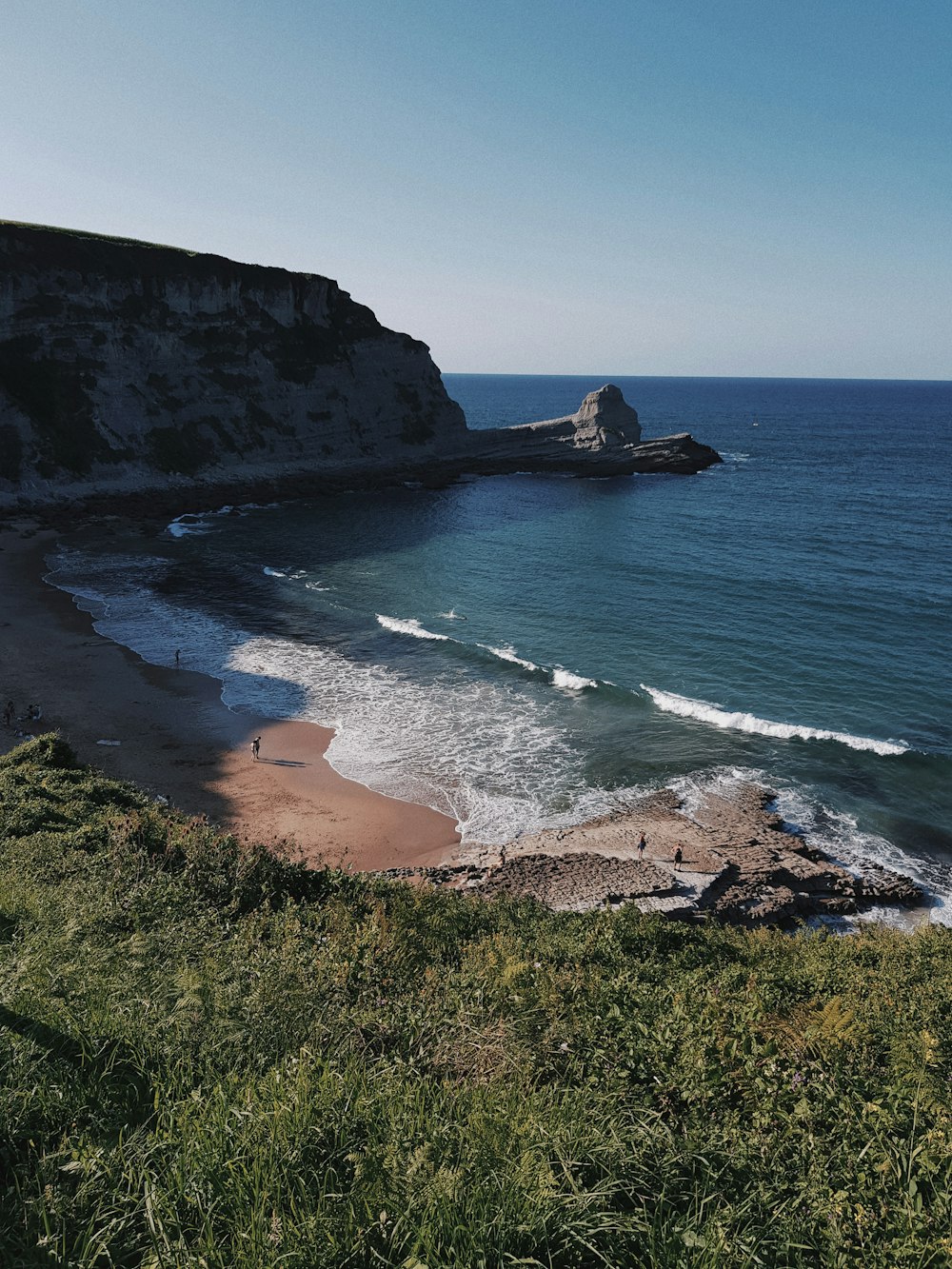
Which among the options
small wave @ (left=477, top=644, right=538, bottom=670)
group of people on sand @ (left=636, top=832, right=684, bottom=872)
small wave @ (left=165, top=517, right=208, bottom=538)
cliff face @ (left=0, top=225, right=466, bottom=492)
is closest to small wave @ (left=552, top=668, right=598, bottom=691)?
A: small wave @ (left=477, top=644, right=538, bottom=670)

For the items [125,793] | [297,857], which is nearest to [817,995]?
[297,857]

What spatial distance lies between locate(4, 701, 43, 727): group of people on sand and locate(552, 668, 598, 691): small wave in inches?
852

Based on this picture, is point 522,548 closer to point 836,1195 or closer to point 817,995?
point 817,995

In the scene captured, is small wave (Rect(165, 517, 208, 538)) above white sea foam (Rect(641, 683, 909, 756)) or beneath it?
above

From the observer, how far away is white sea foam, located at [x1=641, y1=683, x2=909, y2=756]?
29859 mm

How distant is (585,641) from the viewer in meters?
41.3

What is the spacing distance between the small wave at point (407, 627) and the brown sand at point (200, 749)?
10.7 m

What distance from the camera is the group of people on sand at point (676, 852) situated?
2275 centimetres

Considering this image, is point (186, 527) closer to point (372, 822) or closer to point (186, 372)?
point (186, 372)

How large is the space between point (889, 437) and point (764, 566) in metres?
94.4

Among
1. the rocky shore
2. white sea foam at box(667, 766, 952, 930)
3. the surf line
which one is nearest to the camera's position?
the rocky shore

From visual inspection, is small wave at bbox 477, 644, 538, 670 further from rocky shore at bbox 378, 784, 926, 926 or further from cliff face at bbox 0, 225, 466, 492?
cliff face at bbox 0, 225, 466, 492

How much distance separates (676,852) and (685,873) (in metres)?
0.85

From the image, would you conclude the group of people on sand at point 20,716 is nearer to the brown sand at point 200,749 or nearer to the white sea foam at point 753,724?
the brown sand at point 200,749
